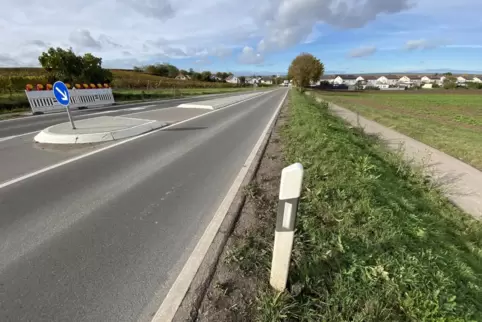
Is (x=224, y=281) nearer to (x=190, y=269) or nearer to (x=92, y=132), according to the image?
(x=190, y=269)

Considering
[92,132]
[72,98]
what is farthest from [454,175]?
[72,98]

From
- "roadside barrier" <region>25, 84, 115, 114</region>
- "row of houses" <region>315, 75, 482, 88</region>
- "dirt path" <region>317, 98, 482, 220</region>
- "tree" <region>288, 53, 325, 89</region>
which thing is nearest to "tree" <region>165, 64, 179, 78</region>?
"tree" <region>288, 53, 325, 89</region>

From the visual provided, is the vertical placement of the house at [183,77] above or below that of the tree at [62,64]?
below

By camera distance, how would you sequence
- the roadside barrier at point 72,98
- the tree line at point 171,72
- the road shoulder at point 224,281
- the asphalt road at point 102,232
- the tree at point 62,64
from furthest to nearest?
1. the tree line at point 171,72
2. the tree at point 62,64
3. the roadside barrier at point 72,98
4. the asphalt road at point 102,232
5. the road shoulder at point 224,281

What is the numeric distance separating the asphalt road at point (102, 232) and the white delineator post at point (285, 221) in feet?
3.43

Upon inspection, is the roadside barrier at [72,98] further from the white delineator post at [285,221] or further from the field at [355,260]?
the white delineator post at [285,221]

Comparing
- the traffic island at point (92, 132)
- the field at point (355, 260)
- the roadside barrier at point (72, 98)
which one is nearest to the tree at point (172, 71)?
the roadside barrier at point (72, 98)

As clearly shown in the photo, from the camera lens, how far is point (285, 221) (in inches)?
74.7

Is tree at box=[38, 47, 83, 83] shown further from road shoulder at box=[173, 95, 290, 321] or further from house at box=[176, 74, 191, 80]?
house at box=[176, 74, 191, 80]

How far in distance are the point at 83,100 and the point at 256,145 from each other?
1478cm

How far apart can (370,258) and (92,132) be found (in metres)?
8.13

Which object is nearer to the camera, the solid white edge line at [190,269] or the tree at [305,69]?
the solid white edge line at [190,269]

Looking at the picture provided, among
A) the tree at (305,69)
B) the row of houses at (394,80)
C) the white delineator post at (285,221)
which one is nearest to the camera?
the white delineator post at (285,221)

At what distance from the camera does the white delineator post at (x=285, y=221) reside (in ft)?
5.67
